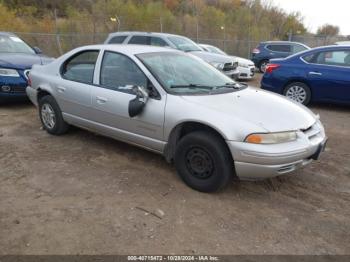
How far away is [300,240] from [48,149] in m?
3.74

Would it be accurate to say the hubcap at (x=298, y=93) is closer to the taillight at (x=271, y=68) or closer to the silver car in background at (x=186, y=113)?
the taillight at (x=271, y=68)

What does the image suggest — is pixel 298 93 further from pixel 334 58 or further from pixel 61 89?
pixel 61 89

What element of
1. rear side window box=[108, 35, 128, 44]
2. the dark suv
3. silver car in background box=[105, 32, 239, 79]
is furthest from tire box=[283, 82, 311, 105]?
the dark suv

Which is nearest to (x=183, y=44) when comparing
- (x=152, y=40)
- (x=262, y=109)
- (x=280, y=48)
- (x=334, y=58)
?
(x=152, y=40)

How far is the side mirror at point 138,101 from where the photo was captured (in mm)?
4438

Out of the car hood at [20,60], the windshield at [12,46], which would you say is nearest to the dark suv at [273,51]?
the windshield at [12,46]

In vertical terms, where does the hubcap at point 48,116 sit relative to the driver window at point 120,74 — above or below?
below

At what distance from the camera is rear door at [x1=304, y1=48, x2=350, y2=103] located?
27.1 ft

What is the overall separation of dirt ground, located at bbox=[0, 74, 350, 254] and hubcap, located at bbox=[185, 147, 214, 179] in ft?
0.75

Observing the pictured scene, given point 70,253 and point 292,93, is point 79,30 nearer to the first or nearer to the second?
point 292,93

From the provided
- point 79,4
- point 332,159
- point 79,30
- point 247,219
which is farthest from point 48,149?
point 79,4

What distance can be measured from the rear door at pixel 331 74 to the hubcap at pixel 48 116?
18.9ft

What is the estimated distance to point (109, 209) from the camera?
3.79 m

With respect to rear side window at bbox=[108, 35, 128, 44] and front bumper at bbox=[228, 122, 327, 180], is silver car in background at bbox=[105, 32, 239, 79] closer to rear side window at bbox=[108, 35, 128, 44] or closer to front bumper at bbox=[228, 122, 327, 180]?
rear side window at bbox=[108, 35, 128, 44]
